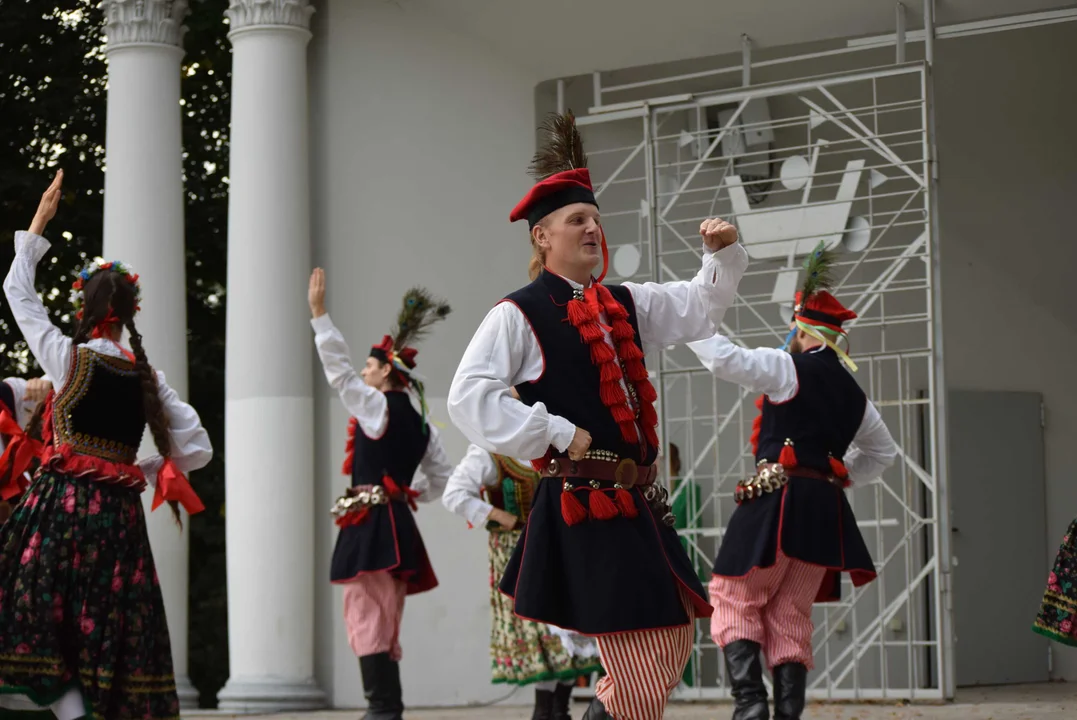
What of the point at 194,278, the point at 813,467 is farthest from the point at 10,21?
the point at 813,467

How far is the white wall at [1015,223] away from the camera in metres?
10.0

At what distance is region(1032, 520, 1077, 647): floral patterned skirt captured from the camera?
5461 millimetres

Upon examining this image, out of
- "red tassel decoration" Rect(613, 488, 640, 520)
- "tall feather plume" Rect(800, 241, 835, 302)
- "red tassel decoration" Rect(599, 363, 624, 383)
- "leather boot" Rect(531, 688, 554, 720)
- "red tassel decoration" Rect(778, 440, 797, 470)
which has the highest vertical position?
"tall feather plume" Rect(800, 241, 835, 302)

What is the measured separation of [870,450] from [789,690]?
1.11 metres

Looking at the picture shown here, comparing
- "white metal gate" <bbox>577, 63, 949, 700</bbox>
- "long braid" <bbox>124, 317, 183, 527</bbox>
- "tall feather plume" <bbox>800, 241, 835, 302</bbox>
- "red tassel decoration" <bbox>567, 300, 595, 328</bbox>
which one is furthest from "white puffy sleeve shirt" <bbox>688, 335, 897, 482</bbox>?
"white metal gate" <bbox>577, 63, 949, 700</bbox>

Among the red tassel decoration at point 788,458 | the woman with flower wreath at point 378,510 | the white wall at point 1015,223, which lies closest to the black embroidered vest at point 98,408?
the woman with flower wreath at point 378,510

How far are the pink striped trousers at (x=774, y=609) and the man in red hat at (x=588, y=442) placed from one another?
198cm

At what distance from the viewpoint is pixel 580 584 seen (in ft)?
→ 12.6

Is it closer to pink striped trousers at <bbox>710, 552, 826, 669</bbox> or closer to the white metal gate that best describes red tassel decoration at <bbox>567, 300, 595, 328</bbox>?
pink striped trousers at <bbox>710, 552, 826, 669</bbox>

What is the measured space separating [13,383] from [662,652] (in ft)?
12.7

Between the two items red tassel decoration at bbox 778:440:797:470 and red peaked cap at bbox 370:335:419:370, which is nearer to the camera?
red tassel decoration at bbox 778:440:797:470

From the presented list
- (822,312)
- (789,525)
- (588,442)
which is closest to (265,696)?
(789,525)

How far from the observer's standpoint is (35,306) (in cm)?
512

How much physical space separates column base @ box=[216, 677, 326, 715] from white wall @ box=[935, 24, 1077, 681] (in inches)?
179
